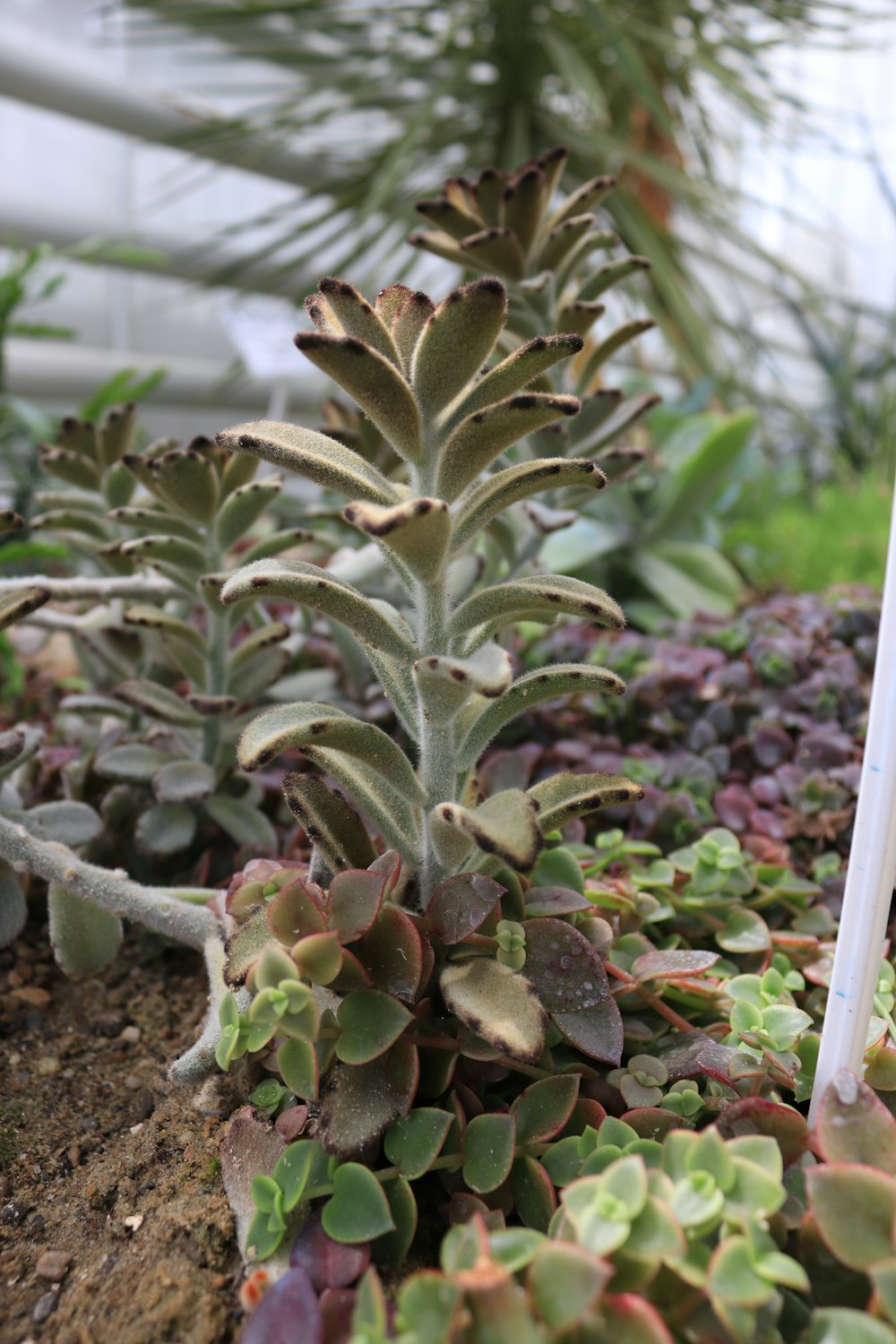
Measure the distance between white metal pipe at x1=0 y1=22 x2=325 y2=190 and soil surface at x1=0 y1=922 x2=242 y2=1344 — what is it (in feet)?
7.58

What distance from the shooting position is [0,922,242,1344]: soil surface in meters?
0.48

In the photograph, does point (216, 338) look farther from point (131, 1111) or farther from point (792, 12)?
point (131, 1111)

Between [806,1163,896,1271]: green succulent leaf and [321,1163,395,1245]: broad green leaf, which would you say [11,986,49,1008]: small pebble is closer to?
[321,1163,395,1245]: broad green leaf

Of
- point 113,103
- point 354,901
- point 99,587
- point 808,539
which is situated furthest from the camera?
point 113,103

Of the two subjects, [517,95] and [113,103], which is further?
[517,95]

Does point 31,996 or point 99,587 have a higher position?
point 99,587

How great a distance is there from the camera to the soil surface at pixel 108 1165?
0.48 metres

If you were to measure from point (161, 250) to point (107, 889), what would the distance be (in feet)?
8.87

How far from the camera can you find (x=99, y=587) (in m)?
0.83

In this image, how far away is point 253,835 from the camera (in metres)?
0.80

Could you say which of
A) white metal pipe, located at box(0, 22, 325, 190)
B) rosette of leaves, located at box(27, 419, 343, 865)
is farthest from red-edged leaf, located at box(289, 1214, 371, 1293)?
white metal pipe, located at box(0, 22, 325, 190)

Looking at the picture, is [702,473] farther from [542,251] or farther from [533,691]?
[533,691]

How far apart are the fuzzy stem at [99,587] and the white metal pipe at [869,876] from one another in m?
0.62

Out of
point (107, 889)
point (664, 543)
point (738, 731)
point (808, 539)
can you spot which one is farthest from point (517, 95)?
point (107, 889)
